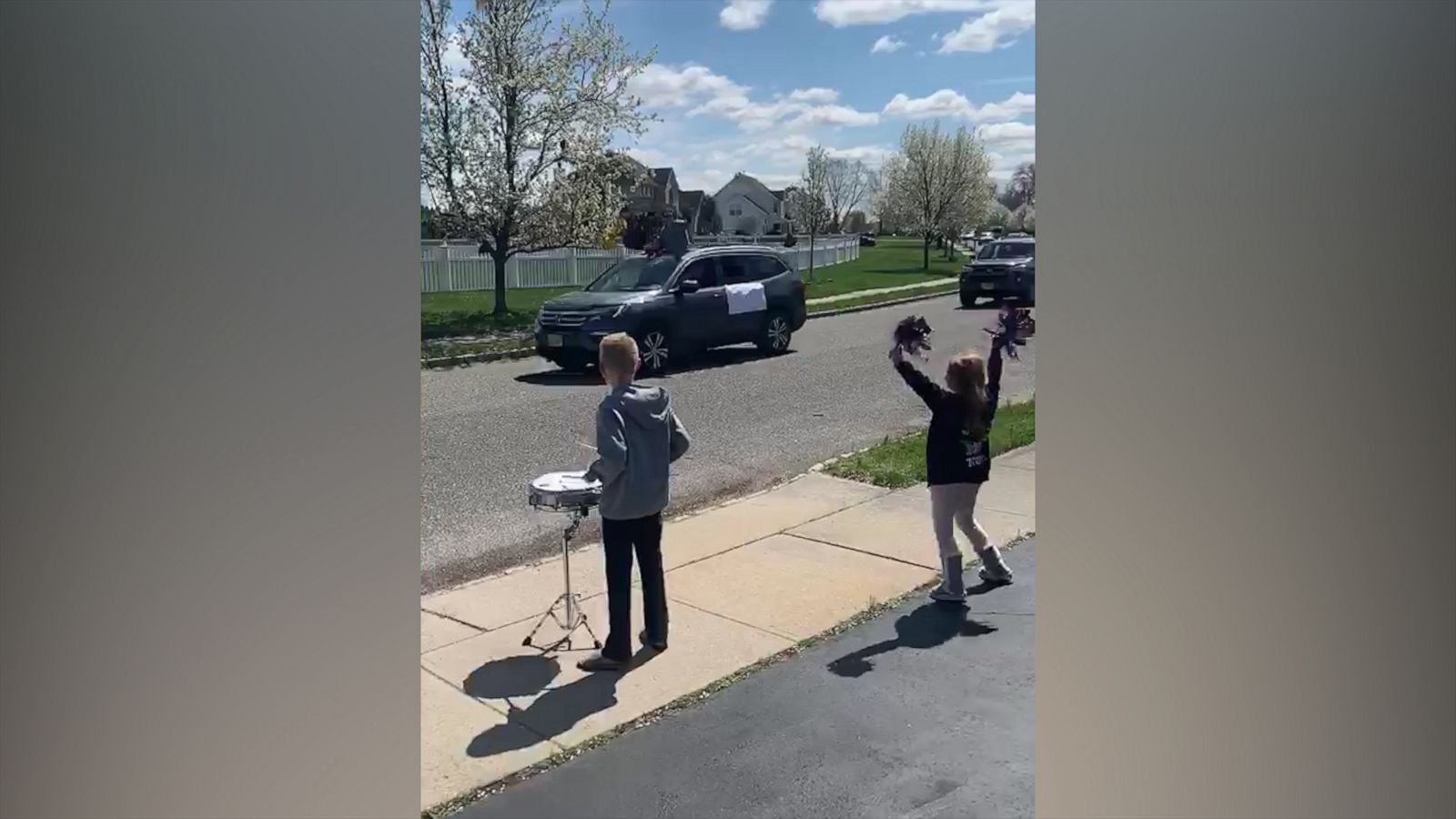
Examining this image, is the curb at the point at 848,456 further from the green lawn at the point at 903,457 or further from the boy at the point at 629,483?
the boy at the point at 629,483

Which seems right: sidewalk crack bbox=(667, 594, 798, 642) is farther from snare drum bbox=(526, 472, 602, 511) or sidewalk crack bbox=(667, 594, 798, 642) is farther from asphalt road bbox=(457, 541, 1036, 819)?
snare drum bbox=(526, 472, 602, 511)

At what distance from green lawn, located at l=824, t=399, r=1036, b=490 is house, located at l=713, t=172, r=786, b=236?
1674 millimetres

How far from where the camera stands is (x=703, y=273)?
28.1 ft

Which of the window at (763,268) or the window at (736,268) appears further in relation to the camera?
the window at (763,268)

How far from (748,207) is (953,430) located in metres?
3.02

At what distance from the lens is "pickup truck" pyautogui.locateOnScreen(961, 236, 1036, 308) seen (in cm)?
678

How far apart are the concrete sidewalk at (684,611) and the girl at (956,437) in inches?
13.8

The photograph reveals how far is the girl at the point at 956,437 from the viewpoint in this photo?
5.01 meters

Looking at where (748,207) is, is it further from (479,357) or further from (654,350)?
(479,357)
